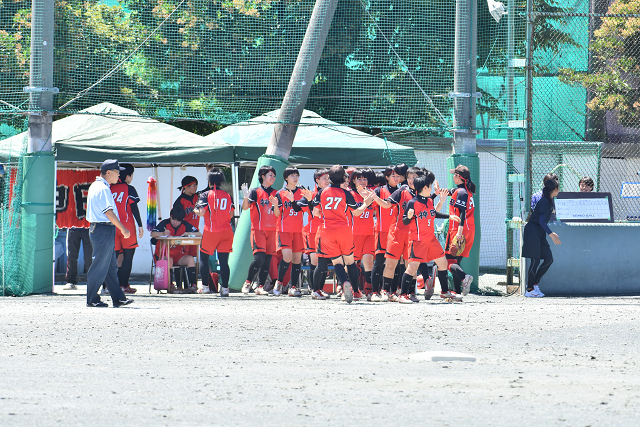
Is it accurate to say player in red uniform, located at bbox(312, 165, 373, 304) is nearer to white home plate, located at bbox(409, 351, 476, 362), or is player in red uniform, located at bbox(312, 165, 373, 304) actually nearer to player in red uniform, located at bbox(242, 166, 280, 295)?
player in red uniform, located at bbox(242, 166, 280, 295)

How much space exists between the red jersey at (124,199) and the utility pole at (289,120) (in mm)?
1757

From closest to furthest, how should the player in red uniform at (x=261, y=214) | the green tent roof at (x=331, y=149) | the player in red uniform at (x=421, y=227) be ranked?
the player in red uniform at (x=421, y=227) → the player in red uniform at (x=261, y=214) → the green tent roof at (x=331, y=149)

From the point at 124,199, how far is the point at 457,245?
4770 millimetres

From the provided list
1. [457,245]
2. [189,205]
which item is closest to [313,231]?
[457,245]

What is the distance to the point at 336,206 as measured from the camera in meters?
10.4

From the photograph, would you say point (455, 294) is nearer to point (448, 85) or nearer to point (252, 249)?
point (252, 249)

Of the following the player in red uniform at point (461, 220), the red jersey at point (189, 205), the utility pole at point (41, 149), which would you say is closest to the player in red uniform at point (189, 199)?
the red jersey at point (189, 205)

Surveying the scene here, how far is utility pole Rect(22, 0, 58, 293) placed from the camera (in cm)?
1189

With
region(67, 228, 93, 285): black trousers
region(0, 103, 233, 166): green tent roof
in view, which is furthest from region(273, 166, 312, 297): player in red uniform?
region(67, 228, 93, 285): black trousers

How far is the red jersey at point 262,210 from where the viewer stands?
11773 mm

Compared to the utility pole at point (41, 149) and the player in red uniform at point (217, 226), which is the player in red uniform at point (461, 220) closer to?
the player in red uniform at point (217, 226)

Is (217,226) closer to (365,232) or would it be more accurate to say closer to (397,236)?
(365,232)

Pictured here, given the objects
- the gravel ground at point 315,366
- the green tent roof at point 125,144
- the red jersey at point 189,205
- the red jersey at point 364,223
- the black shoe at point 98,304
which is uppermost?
the green tent roof at point 125,144

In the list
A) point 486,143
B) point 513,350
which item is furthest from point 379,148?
point 513,350
